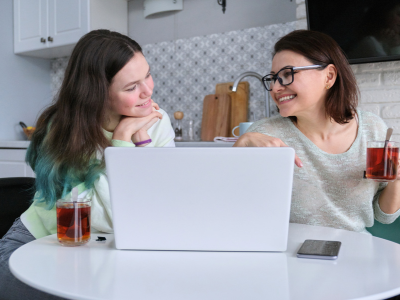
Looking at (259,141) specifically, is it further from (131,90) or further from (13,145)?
(13,145)

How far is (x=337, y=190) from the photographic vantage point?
133cm

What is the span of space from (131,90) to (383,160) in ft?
2.42

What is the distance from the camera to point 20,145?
3.12 meters

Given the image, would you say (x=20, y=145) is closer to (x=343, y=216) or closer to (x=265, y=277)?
(x=343, y=216)

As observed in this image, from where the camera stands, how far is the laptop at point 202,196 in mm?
738

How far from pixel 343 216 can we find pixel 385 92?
1.13 meters

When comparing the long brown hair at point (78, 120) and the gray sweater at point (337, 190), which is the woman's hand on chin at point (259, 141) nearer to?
the gray sweater at point (337, 190)

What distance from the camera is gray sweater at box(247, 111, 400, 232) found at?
1318 millimetres

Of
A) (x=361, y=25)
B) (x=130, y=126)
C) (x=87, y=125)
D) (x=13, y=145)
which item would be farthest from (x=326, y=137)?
(x=13, y=145)

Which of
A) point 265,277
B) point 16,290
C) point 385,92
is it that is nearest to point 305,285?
point 265,277

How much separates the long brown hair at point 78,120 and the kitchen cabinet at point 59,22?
1.98m

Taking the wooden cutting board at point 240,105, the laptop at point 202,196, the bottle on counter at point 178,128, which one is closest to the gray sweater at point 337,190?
the laptop at point 202,196

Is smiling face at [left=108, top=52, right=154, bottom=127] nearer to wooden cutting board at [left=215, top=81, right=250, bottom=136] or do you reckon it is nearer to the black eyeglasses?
the black eyeglasses

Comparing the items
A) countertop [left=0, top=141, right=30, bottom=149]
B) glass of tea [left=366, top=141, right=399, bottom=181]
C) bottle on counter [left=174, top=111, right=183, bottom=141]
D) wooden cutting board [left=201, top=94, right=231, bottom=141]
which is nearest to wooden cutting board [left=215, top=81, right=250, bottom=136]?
wooden cutting board [left=201, top=94, right=231, bottom=141]
